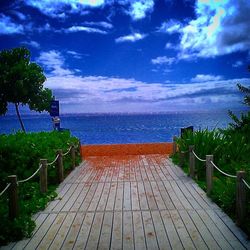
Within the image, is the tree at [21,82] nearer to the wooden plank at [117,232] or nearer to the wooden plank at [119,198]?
the wooden plank at [119,198]

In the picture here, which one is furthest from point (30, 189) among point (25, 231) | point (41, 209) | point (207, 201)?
point (207, 201)

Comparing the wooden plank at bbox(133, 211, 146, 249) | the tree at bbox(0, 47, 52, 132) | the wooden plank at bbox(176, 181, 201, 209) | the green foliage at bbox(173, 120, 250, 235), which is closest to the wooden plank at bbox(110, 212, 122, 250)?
the wooden plank at bbox(133, 211, 146, 249)

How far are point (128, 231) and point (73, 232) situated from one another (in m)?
0.99

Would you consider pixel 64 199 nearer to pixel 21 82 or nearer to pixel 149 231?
pixel 149 231

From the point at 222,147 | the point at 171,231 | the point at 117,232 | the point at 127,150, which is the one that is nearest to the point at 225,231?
the point at 171,231

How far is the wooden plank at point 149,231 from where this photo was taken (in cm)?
555

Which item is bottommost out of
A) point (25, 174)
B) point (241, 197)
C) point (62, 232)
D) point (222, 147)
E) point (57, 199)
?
point (57, 199)

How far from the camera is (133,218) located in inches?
273

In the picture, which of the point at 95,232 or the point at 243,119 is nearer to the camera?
the point at 95,232

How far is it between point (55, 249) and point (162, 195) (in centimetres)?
397

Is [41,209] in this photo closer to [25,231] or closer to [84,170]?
[25,231]

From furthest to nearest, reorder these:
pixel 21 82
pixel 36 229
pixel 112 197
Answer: pixel 21 82
pixel 112 197
pixel 36 229

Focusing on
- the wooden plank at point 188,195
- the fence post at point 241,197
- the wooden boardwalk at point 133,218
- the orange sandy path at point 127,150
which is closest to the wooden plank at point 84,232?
the wooden boardwalk at point 133,218

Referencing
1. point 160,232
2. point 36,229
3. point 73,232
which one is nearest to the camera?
point 160,232
